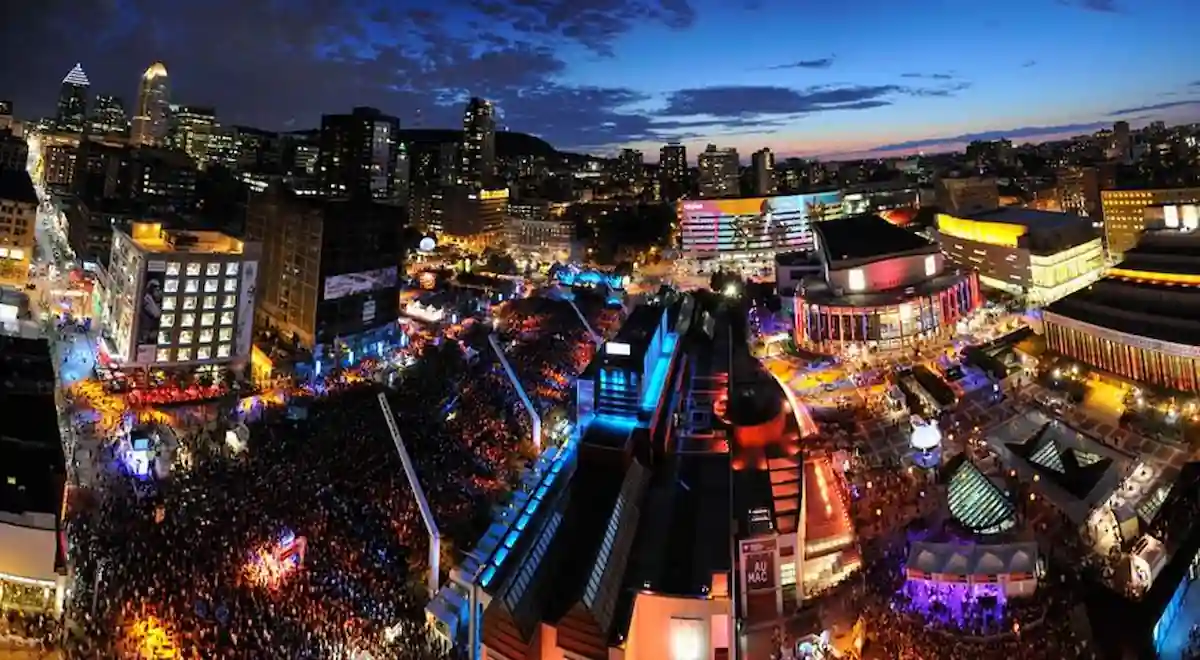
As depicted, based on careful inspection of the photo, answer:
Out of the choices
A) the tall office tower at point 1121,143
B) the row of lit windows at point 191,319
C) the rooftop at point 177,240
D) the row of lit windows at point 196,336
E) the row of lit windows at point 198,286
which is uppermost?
the tall office tower at point 1121,143

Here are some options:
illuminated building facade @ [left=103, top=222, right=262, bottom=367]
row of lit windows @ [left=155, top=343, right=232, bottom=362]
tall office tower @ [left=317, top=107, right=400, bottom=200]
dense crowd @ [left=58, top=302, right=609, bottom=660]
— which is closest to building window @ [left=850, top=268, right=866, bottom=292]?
dense crowd @ [left=58, top=302, right=609, bottom=660]

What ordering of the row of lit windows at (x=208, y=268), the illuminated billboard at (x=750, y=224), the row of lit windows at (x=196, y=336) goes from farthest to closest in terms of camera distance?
the illuminated billboard at (x=750, y=224)
the row of lit windows at (x=208, y=268)
the row of lit windows at (x=196, y=336)

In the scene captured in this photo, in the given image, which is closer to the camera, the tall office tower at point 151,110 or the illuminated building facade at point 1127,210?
the illuminated building facade at point 1127,210

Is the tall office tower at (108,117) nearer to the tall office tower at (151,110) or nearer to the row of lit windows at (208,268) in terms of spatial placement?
the tall office tower at (151,110)

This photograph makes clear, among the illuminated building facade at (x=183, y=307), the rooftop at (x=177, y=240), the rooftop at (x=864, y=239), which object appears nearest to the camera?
the illuminated building facade at (x=183, y=307)

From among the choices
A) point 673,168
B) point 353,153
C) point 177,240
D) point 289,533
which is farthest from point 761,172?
point 289,533

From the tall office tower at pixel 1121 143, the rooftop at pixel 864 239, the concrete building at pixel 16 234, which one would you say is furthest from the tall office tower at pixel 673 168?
the concrete building at pixel 16 234

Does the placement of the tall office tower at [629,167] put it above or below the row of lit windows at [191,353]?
above
